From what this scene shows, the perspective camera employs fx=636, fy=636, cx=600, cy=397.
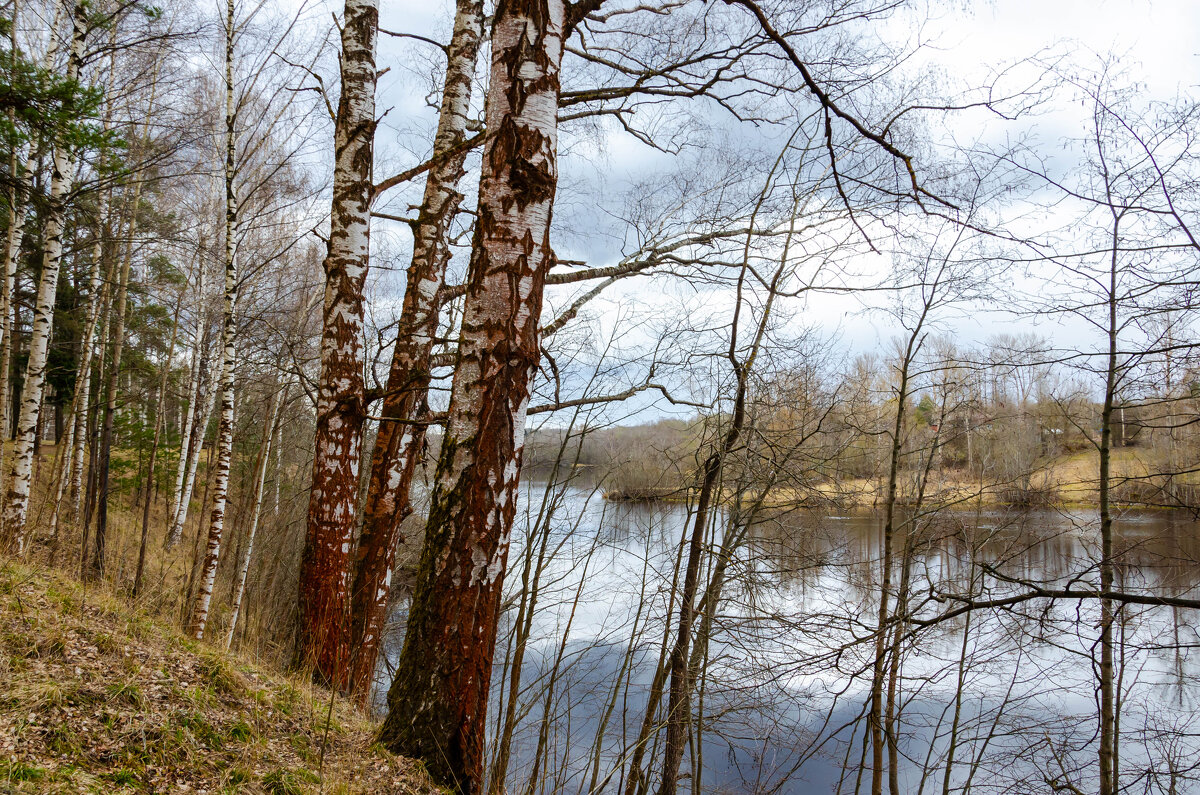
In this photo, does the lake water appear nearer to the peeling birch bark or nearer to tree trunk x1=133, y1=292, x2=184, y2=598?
tree trunk x1=133, y1=292, x2=184, y2=598

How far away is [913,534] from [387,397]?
6106 millimetres

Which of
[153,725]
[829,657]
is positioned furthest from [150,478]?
[829,657]

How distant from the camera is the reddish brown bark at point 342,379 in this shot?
14.1 ft

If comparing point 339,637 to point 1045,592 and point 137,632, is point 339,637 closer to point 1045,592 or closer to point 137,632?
point 137,632

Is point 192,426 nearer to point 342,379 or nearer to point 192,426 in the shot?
point 192,426

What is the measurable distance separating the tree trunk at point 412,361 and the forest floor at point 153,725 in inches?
44.2

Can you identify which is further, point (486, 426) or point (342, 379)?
point (342, 379)

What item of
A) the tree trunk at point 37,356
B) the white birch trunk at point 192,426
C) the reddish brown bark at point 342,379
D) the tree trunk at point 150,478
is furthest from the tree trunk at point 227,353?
the white birch trunk at point 192,426

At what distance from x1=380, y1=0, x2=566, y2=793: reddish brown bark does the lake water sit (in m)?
1.30

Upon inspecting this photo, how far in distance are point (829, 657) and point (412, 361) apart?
3445 mm

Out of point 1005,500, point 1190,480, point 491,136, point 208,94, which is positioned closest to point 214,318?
point 208,94

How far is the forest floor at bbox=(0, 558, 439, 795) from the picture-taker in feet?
6.89

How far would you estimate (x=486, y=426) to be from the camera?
97.3 inches

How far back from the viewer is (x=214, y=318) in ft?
41.8
